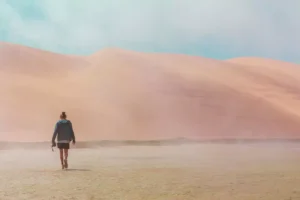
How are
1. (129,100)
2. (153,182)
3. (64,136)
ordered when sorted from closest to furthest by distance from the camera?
(153,182) → (64,136) → (129,100)

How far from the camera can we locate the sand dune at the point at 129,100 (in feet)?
142

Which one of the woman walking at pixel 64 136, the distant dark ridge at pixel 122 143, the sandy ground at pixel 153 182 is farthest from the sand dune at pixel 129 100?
the sandy ground at pixel 153 182

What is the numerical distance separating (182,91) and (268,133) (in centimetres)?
1136

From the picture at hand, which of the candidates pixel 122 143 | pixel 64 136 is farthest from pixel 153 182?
pixel 122 143

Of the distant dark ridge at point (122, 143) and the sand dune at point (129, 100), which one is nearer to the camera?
the distant dark ridge at point (122, 143)

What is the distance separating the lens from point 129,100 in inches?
2002

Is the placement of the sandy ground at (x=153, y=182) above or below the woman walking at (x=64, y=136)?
below

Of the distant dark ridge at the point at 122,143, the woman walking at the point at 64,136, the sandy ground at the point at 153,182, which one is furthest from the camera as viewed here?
the distant dark ridge at the point at 122,143

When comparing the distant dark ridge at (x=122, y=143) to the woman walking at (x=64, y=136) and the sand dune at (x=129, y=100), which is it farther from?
the woman walking at (x=64, y=136)

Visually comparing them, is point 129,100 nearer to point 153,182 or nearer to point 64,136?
point 64,136

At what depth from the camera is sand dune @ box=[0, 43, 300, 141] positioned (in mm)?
43312

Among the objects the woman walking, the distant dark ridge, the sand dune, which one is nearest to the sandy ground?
the woman walking

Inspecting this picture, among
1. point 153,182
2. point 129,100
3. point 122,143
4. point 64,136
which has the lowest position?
point 153,182

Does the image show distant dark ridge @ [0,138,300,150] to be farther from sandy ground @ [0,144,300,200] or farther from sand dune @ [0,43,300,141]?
sandy ground @ [0,144,300,200]
